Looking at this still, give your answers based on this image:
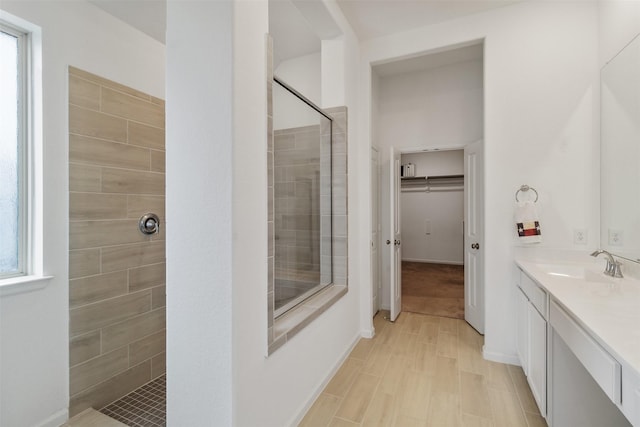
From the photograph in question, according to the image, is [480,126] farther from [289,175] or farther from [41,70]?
[41,70]

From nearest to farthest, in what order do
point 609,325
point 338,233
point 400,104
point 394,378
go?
point 609,325
point 394,378
point 338,233
point 400,104

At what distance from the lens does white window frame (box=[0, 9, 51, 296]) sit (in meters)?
1.83

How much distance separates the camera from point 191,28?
1329 mm

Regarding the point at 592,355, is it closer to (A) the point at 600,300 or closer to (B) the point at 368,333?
(A) the point at 600,300

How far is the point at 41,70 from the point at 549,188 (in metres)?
3.74

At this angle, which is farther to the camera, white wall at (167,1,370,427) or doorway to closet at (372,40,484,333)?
doorway to closet at (372,40,484,333)

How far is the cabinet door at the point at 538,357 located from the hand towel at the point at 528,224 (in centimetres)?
59

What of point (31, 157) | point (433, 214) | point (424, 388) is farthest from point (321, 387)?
point (433, 214)

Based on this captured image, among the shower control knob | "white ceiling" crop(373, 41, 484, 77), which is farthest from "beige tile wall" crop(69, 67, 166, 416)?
"white ceiling" crop(373, 41, 484, 77)

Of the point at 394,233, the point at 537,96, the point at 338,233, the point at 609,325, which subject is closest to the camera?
the point at 609,325

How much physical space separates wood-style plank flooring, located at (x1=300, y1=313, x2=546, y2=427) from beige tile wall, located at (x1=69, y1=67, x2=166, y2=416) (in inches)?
59.7

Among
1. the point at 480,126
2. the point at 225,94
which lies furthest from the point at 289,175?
the point at 480,126

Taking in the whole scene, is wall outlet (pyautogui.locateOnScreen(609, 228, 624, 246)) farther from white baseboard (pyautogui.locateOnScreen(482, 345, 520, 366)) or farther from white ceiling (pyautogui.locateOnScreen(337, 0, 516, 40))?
white ceiling (pyautogui.locateOnScreen(337, 0, 516, 40))

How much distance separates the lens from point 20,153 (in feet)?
6.01
